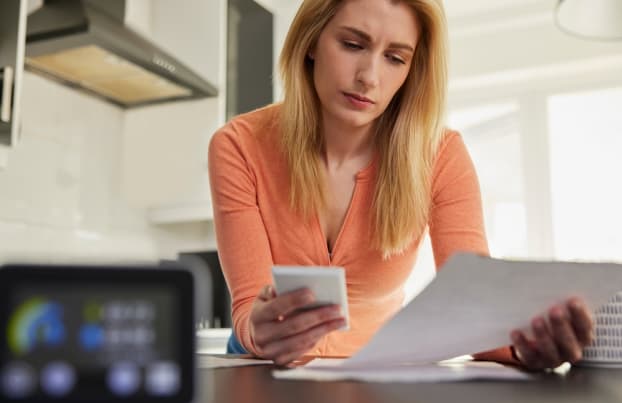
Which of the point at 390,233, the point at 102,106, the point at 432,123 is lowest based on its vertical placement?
the point at 390,233

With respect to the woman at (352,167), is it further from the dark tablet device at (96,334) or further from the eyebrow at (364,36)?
the dark tablet device at (96,334)

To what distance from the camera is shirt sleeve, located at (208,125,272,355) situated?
93 centimetres

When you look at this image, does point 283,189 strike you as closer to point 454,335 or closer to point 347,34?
point 347,34

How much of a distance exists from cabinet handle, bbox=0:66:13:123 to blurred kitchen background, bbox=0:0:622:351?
0.04m

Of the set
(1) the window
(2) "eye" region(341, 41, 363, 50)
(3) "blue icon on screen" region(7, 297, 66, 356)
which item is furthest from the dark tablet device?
(1) the window

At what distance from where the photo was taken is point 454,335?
63 centimetres

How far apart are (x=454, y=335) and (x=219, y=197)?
1.67 ft

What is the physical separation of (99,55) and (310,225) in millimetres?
1522

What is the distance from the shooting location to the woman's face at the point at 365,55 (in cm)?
104

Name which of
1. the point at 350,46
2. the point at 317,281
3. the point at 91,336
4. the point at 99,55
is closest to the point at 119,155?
the point at 99,55

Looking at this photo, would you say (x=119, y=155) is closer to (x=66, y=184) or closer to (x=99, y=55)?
(x=66, y=184)

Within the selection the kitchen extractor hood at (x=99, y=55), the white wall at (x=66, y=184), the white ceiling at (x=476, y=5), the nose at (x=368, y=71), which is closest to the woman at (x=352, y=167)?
the nose at (x=368, y=71)

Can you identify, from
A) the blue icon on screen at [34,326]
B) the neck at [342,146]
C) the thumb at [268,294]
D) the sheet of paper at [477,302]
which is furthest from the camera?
the neck at [342,146]

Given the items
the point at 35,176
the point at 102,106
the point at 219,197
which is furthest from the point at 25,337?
the point at 102,106
